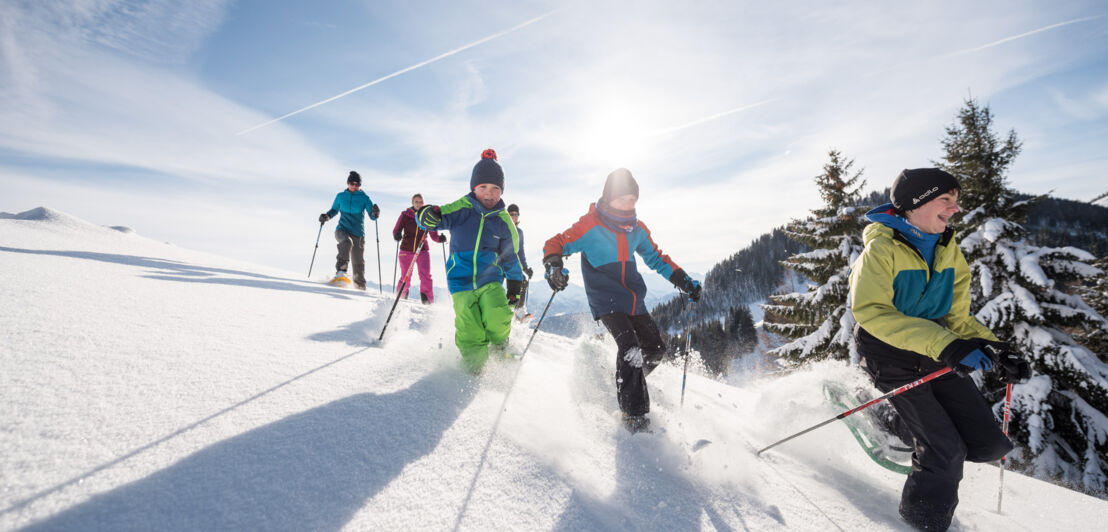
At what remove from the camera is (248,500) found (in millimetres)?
1651

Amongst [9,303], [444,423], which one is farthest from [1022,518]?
[9,303]

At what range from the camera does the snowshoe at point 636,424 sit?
3270mm

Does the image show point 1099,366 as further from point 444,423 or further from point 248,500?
point 248,500

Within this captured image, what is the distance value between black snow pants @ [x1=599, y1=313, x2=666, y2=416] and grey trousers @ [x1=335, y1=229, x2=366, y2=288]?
8116mm

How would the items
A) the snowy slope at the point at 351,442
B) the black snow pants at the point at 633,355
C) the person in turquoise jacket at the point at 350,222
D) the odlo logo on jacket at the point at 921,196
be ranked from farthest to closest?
the person in turquoise jacket at the point at 350,222 < the black snow pants at the point at 633,355 < the odlo logo on jacket at the point at 921,196 < the snowy slope at the point at 351,442

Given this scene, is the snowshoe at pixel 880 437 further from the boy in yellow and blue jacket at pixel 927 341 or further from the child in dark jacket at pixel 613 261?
the child in dark jacket at pixel 613 261

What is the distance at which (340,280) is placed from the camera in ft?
33.1

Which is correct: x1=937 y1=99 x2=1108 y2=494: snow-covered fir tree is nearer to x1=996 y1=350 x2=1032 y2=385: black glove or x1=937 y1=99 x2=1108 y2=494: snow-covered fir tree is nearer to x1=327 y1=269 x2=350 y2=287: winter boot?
x1=996 y1=350 x2=1032 y2=385: black glove

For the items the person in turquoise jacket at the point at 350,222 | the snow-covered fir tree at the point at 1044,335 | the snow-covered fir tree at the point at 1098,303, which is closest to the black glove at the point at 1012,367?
the person in turquoise jacket at the point at 350,222

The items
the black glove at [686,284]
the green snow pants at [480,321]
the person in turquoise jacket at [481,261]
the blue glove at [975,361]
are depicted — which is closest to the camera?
the blue glove at [975,361]

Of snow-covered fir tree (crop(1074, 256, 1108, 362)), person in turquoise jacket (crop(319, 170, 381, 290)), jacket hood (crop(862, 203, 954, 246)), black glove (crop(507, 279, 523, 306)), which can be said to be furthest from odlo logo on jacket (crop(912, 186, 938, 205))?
snow-covered fir tree (crop(1074, 256, 1108, 362))

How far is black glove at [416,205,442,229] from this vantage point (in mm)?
4176

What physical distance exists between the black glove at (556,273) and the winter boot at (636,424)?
4.66 ft

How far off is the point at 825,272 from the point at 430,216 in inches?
659
